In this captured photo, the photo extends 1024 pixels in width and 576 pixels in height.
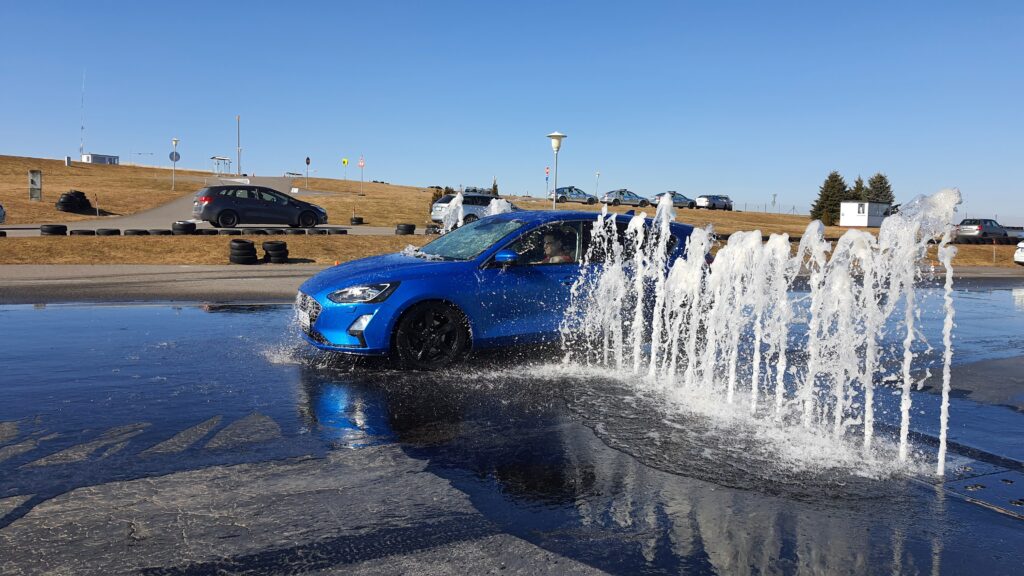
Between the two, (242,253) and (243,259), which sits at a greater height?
(242,253)

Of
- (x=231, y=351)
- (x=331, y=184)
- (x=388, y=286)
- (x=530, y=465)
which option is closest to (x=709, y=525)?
(x=530, y=465)

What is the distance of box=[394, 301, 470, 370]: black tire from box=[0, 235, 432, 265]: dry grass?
14.6 m

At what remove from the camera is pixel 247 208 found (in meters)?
30.9

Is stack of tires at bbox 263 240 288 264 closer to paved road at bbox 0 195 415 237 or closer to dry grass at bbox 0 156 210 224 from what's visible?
paved road at bbox 0 195 415 237

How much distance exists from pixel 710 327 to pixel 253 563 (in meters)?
6.47

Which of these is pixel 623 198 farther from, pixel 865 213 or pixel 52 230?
pixel 52 230

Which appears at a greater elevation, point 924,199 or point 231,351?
point 924,199

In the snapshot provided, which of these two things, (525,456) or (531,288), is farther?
(531,288)

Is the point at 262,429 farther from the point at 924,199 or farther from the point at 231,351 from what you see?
the point at 924,199

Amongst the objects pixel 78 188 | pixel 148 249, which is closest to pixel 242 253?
pixel 148 249

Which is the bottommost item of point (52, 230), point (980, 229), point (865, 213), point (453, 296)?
point (453, 296)

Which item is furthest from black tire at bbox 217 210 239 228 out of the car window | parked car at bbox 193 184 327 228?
the car window

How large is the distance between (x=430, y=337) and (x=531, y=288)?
3.77ft

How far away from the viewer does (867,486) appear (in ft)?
15.2
